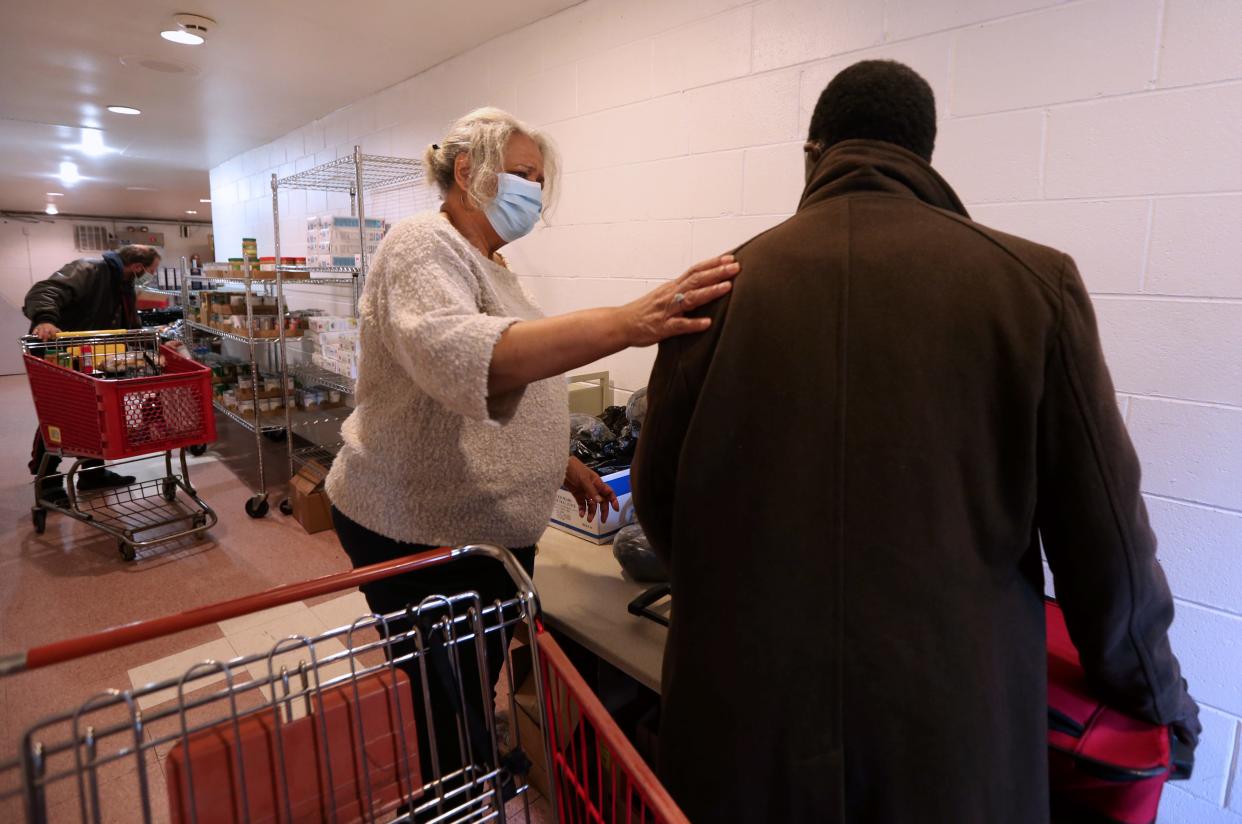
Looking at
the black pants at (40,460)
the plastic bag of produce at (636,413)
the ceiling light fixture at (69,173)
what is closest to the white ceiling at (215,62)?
the ceiling light fixture at (69,173)

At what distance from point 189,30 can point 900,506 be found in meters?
3.72

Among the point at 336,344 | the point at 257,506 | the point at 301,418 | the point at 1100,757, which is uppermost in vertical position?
the point at 336,344

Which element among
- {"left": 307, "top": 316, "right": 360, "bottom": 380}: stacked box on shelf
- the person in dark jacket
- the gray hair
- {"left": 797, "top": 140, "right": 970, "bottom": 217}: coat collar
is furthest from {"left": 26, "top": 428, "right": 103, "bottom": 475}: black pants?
{"left": 797, "top": 140, "right": 970, "bottom": 217}: coat collar

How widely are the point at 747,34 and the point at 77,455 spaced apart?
3.66 meters

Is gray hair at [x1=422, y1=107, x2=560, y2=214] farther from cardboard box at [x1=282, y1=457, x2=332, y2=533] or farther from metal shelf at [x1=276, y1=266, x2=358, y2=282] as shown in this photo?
cardboard box at [x1=282, y1=457, x2=332, y2=533]

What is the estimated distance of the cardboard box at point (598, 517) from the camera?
71.0 inches

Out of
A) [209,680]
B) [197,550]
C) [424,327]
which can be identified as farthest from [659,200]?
[197,550]

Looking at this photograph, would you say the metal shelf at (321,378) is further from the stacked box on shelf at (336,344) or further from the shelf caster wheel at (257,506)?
the shelf caster wheel at (257,506)

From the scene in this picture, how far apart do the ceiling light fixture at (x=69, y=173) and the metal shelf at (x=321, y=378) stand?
4.30 meters

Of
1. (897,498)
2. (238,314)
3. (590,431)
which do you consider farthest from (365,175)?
(897,498)

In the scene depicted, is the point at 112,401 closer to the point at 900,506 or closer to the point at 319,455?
the point at 319,455

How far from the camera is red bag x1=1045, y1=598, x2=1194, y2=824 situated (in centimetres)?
92

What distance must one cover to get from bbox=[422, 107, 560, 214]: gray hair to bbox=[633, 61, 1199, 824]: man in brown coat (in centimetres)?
61

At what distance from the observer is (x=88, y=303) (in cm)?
440
